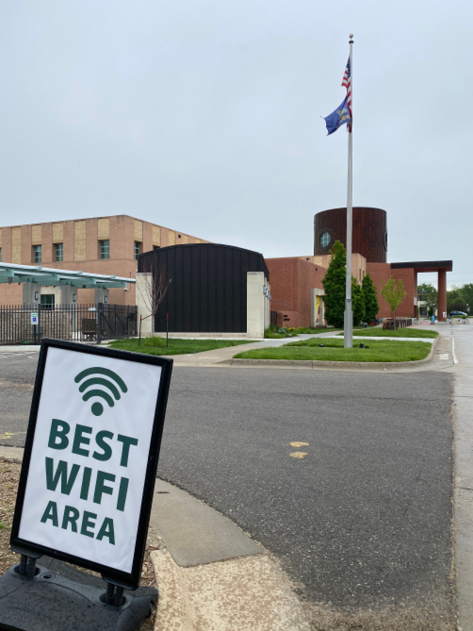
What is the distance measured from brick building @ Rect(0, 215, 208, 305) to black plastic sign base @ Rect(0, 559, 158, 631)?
4226cm

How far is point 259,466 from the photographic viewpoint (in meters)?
4.96

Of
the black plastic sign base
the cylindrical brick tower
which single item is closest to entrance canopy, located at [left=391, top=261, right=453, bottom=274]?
the cylindrical brick tower

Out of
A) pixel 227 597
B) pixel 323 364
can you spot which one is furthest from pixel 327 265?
pixel 227 597

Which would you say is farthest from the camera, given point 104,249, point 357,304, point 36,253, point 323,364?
point 36,253

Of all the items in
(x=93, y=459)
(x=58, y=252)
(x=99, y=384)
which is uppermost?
(x=58, y=252)

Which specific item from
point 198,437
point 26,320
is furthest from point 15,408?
point 26,320

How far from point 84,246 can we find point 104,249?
1.80m

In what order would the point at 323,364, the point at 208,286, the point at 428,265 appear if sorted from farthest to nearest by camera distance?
the point at 428,265
the point at 208,286
the point at 323,364

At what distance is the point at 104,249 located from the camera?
148 ft

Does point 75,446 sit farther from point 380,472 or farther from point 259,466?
point 380,472

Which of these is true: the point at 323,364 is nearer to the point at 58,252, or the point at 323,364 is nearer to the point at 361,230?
the point at 58,252

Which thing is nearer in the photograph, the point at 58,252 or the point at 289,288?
the point at 289,288

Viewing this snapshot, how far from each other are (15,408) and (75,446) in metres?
5.81

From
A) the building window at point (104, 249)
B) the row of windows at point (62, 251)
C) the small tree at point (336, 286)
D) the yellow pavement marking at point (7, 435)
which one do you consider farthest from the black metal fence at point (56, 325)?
the small tree at point (336, 286)
